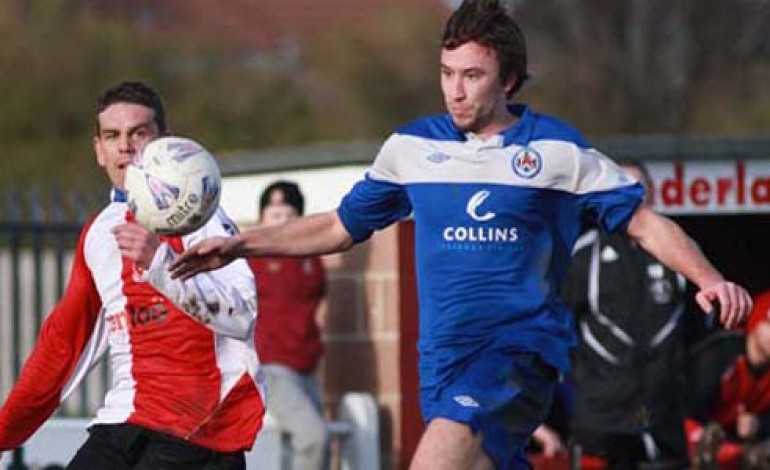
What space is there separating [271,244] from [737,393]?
6230mm

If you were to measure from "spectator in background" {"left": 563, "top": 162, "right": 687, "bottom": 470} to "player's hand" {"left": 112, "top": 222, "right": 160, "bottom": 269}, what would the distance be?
4532mm

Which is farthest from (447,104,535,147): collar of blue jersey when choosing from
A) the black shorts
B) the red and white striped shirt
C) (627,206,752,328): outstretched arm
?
the black shorts

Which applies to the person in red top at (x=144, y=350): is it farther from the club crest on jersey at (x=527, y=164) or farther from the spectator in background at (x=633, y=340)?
the spectator in background at (x=633, y=340)

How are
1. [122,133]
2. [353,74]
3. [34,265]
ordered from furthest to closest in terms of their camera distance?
[353,74], [34,265], [122,133]

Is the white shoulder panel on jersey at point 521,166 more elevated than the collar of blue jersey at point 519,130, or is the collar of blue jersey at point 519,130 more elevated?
the collar of blue jersey at point 519,130

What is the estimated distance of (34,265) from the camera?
1505 cm

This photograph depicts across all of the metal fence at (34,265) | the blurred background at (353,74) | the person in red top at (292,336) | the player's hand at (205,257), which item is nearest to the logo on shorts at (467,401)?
the player's hand at (205,257)

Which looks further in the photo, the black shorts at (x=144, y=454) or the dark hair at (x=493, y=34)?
the black shorts at (x=144, y=454)

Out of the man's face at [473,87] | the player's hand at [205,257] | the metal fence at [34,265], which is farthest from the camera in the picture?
the metal fence at [34,265]

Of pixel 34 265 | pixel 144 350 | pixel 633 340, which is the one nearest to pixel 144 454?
pixel 144 350

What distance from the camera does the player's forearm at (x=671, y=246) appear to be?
7523mm

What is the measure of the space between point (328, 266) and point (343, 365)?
21.7 inches

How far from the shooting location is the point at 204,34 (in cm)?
4962

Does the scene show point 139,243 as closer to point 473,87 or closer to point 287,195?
point 473,87
